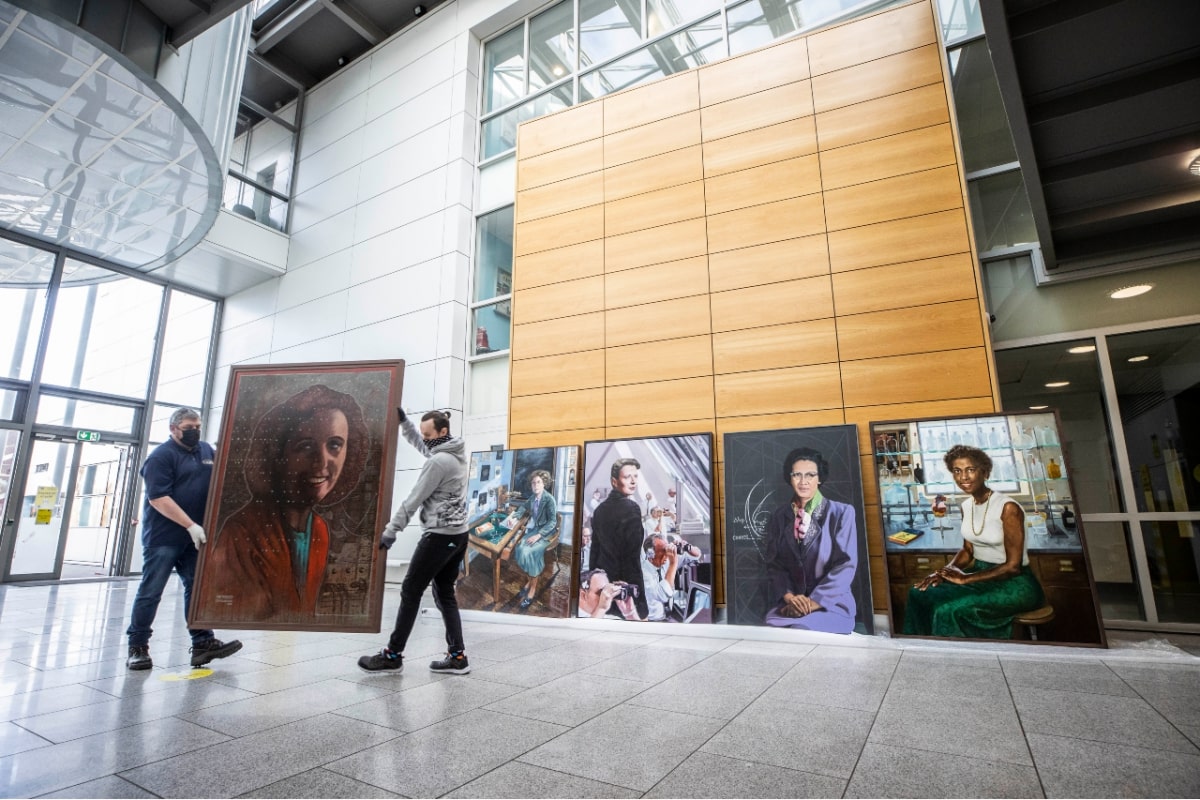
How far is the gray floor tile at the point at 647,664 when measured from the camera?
3830 mm

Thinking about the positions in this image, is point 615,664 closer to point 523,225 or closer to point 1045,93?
point 1045,93

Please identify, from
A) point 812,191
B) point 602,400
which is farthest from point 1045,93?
point 602,400

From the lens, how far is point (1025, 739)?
8.32ft

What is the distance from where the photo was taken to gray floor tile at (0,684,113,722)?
2902 mm

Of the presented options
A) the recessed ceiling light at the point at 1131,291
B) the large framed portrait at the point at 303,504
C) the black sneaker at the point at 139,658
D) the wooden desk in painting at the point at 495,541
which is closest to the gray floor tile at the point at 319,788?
the large framed portrait at the point at 303,504

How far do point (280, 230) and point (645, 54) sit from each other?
8244 mm

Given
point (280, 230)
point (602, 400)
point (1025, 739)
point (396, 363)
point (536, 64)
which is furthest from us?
point (280, 230)

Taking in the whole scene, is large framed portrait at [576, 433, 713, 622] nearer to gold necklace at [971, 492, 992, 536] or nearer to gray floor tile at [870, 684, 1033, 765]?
gold necklace at [971, 492, 992, 536]

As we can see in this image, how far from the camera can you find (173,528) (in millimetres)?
3975

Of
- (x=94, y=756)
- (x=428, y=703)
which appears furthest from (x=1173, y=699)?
(x=94, y=756)

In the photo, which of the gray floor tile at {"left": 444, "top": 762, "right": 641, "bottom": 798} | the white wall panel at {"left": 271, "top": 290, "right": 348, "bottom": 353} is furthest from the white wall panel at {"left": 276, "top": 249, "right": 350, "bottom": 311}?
the gray floor tile at {"left": 444, "top": 762, "right": 641, "bottom": 798}

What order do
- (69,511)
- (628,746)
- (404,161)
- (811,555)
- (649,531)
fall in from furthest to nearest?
1. (404,161)
2. (69,511)
3. (649,531)
4. (811,555)
5. (628,746)

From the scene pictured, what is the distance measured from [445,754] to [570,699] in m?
0.99

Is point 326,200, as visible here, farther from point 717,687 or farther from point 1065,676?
point 1065,676
